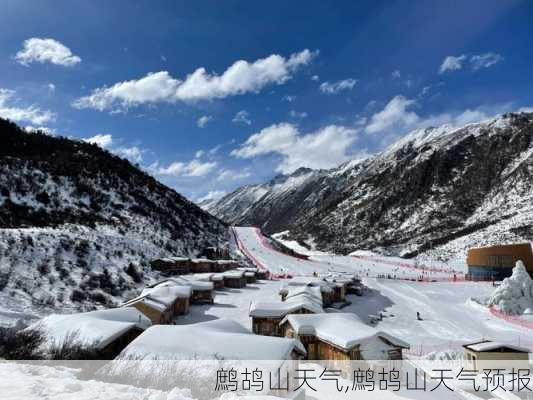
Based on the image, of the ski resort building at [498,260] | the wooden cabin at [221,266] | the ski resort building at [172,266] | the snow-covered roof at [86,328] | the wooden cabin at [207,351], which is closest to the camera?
the wooden cabin at [207,351]

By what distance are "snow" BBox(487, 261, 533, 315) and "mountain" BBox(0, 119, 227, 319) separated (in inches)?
1443

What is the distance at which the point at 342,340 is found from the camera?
19812 millimetres

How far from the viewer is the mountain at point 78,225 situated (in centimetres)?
3025

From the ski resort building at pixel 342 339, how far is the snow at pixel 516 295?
25505 millimetres

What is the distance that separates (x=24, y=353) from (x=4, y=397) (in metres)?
6.64

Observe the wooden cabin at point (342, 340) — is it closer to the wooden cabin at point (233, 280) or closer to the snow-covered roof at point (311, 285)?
the snow-covered roof at point (311, 285)

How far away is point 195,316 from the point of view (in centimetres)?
3362

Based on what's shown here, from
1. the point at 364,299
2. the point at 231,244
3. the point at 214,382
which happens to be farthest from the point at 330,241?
the point at 214,382

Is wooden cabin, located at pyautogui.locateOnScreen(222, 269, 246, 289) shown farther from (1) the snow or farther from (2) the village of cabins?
(1) the snow

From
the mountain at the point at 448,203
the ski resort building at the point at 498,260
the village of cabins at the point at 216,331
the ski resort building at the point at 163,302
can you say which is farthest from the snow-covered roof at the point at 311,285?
the mountain at the point at 448,203

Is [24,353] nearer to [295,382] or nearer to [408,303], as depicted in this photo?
[295,382]

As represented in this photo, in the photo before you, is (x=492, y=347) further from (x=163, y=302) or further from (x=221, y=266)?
(x=221, y=266)

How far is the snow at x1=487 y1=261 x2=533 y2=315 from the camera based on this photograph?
40.2 m

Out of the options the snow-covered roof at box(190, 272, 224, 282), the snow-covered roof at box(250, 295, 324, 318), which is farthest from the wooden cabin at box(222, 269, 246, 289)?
the snow-covered roof at box(250, 295, 324, 318)
